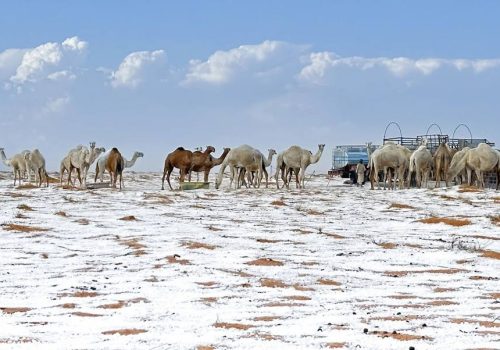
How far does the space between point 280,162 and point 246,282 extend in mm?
28920

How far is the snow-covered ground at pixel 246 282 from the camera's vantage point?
5.50m

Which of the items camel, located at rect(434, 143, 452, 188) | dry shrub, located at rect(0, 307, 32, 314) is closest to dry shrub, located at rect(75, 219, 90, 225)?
dry shrub, located at rect(0, 307, 32, 314)

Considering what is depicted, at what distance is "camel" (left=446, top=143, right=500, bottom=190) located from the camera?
107 feet

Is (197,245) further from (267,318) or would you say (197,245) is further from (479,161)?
(479,161)

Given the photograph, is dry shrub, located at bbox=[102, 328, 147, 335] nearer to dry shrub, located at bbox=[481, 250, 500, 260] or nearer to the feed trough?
dry shrub, located at bbox=[481, 250, 500, 260]

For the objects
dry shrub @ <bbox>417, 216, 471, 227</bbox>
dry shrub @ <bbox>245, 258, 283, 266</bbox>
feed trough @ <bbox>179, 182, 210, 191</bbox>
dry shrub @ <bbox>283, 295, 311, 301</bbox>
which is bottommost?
dry shrub @ <bbox>283, 295, 311, 301</bbox>

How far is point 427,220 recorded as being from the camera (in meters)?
14.7

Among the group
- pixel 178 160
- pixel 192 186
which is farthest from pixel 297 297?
pixel 178 160

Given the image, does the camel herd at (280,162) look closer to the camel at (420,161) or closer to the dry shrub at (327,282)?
the camel at (420,161)

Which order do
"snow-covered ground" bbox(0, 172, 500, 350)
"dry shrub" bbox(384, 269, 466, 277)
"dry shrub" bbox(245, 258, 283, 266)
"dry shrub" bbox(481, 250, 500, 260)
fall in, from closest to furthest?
"snow-covered ground" bbox(0, 172, 500, 350)
"dry shrub" bbox(384, 269, 466, 277)
"dry shrub" bbox(245, 258, 283, 266)
"dry shrub" bbox(481, 250, 500, 260)

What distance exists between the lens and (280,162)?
36844 millimetres

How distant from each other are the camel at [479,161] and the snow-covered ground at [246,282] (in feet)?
58.7

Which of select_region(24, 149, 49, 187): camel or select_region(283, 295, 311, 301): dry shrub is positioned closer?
select_region(283, 295, 311, 301): dry shrub

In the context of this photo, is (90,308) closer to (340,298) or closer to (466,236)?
(340,298)
